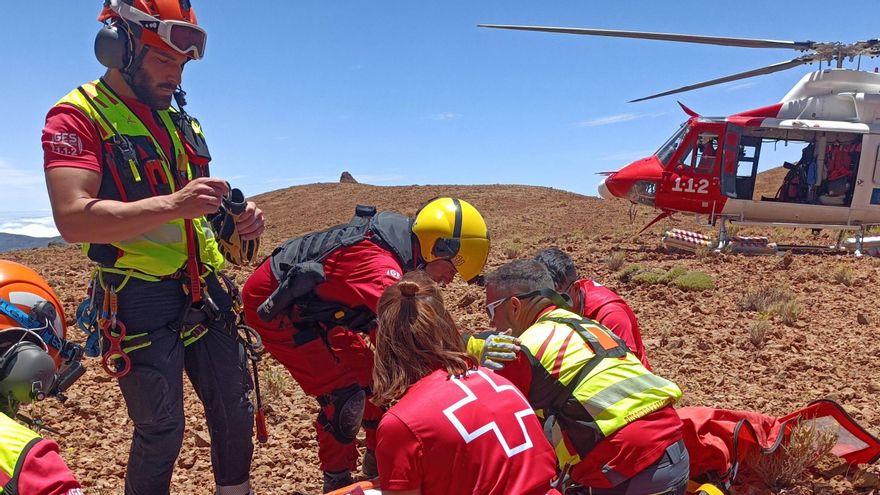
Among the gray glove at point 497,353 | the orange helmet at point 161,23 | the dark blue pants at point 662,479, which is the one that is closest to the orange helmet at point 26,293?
the orange helmet at point 161,23

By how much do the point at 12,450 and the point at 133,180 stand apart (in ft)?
4.45

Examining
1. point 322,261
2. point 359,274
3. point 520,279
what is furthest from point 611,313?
point 322,261

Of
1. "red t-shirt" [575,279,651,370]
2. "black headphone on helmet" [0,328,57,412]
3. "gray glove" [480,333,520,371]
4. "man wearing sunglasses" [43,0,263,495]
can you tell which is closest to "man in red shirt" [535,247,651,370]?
"red t-shirt" [575,279,651,370]

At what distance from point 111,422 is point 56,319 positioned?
335cm

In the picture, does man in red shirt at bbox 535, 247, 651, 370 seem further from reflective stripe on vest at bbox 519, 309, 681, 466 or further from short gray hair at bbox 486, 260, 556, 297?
reflective stripe on vest at bbox 519, 309, 681, 466

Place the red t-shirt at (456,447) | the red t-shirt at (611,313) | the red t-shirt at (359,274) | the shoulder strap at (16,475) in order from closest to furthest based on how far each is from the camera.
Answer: the shoulder strap at (16,475) → the red t-shirt at (456,447) → the red t-shirt at (359,274) → the red t-shirt at (611,313)

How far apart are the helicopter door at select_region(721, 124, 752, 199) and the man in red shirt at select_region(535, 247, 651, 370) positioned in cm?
957

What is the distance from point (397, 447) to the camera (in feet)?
6.61

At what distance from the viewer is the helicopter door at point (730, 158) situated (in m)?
12.4

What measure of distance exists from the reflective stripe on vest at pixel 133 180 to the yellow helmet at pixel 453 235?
127 centimetres

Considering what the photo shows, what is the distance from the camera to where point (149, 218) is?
236 cm

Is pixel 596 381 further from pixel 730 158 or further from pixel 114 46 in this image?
pixel 730 158

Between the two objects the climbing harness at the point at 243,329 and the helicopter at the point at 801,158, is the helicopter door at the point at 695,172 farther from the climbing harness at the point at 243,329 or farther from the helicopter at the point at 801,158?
the climbing harness at the point at 243,329

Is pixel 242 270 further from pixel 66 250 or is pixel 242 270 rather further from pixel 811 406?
pixel 811 406
